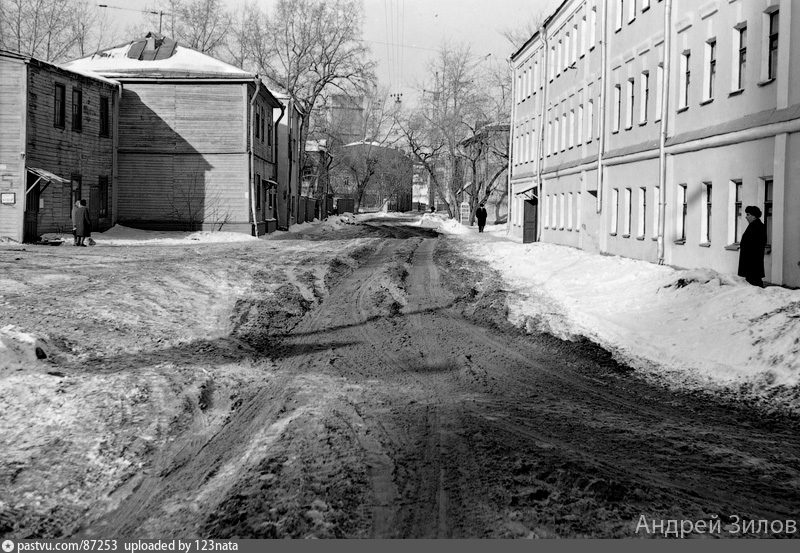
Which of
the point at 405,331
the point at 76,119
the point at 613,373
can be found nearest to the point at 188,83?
the point at 76,119

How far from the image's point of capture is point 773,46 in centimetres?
1705

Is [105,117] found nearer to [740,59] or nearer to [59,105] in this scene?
[59,105]

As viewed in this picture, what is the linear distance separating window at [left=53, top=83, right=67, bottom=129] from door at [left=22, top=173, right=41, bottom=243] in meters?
3.01

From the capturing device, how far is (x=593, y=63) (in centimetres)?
3088

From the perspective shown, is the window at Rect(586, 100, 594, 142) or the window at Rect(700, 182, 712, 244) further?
the window at Rect(586, 100, 594, 142)

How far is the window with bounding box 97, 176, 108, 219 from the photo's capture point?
114 ft

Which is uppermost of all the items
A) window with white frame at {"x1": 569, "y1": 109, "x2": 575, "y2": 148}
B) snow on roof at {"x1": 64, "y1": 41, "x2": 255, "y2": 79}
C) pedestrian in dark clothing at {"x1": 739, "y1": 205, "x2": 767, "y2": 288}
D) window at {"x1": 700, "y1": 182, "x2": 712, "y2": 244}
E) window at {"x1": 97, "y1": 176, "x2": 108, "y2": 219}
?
snow on roof at {"x1": 64, "y1": 41, "x2": 255, "y2": 79}

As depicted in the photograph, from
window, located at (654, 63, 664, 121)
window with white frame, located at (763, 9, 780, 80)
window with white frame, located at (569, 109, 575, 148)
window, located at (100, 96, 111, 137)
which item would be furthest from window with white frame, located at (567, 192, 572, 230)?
window, located at (100, 96, 111, 137)

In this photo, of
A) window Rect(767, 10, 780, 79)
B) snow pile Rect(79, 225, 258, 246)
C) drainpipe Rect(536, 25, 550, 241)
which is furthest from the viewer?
drainpipe Rect(536, 25, 550, 241)

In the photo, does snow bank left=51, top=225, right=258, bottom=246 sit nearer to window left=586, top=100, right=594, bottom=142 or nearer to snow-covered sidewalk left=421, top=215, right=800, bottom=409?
window left=586, top=100, right=594, bottom=142

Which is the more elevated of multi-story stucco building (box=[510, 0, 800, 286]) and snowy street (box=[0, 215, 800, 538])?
multi-story stucco building (box=[510, 0, 800, 286])

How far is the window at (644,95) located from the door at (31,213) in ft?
63.2

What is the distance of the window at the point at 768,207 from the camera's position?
16938mm

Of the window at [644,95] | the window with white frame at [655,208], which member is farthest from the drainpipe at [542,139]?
the window with white frame at [655,208]
